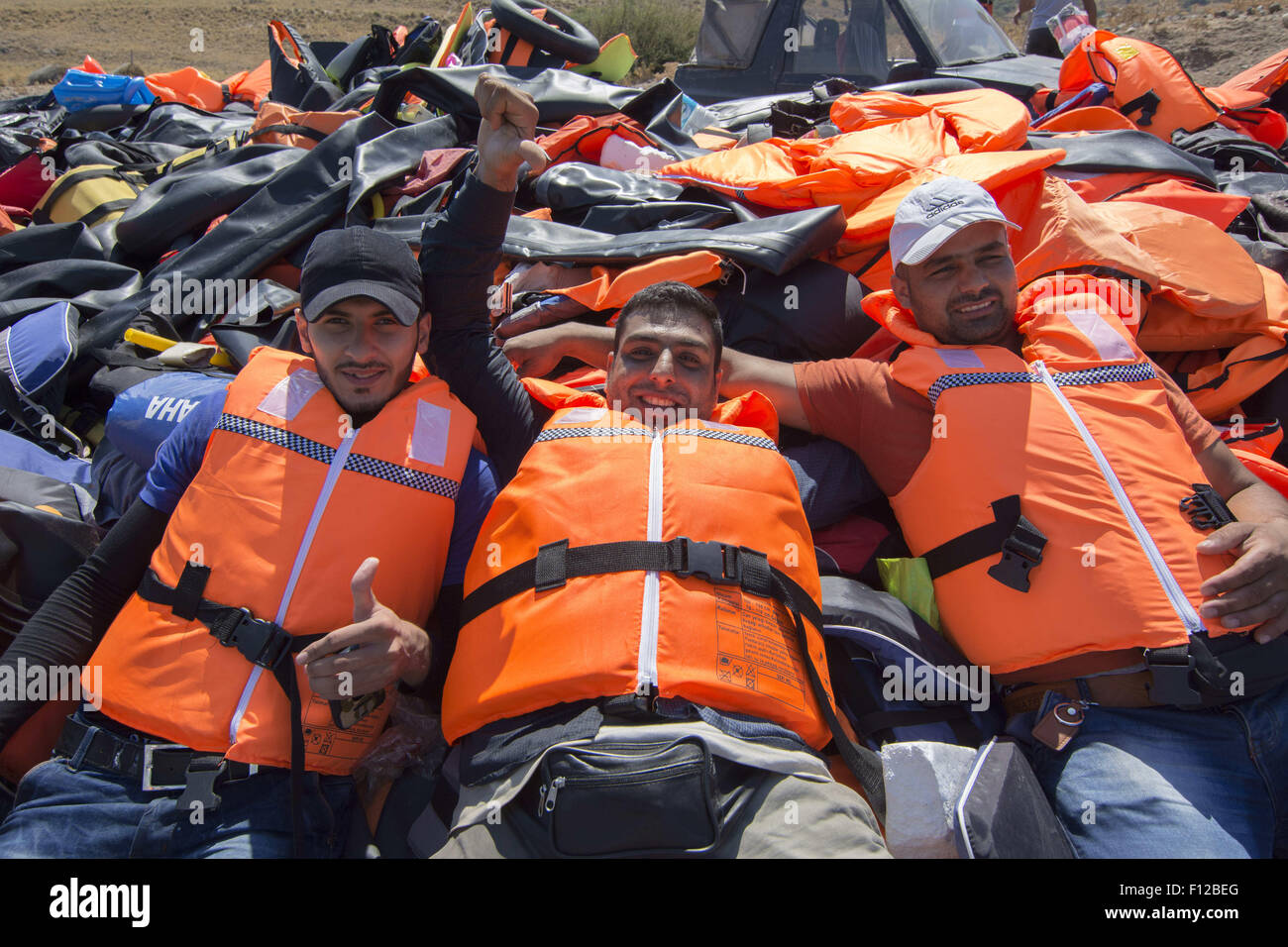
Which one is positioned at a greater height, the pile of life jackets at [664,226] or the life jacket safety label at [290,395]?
the pile of life jackets at [664,226]

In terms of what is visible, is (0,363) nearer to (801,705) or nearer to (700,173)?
(700,173)

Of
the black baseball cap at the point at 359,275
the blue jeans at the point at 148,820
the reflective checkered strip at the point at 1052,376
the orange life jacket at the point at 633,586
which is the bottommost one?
the blue jeans at the point at 148,820

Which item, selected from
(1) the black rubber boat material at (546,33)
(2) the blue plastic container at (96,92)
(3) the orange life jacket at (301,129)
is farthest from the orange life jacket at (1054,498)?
(2) the blue plastic container at (96,92)

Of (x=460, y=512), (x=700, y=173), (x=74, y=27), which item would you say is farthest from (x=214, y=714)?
(x=74, y=27)

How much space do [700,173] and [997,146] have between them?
135 centimetres

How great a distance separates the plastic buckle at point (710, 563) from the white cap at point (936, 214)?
1282mm

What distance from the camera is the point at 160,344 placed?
3305 millimetres

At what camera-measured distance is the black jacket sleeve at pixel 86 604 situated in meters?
2.07

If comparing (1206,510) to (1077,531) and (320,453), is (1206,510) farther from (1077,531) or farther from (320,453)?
(320,453)

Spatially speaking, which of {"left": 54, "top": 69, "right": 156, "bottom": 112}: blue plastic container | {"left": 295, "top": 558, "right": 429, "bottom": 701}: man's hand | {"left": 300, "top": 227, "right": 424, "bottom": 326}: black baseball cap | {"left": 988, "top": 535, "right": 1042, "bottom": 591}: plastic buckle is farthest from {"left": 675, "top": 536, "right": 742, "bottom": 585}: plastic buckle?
{"left": 54, "top": 69, "right": 156, "bottom": 112}: blue plastic container

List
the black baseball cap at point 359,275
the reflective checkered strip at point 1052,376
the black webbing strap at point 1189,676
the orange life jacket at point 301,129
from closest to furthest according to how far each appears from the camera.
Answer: the black webbing strap at point 1189,676 < the black baseball cap at point 359,275 < the reflective checkered strip at point 1052,376 < the orange life jacket at point 301,129

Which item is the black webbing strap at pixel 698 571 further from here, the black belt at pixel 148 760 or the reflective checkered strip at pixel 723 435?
the black belt at pixel 148 760

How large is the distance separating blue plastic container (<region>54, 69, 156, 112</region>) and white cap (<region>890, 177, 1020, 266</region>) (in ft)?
24.3

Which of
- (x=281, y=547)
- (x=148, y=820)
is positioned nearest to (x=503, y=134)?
(x=281, y=547)
